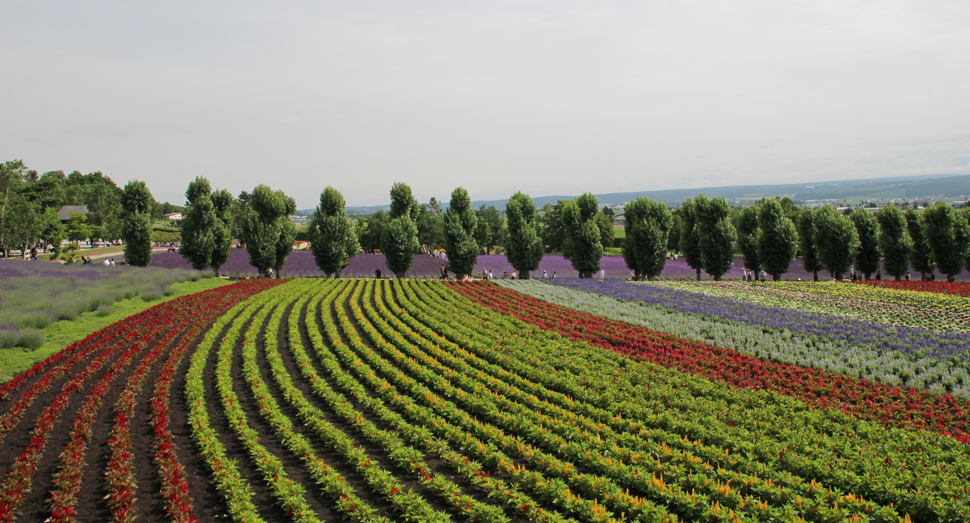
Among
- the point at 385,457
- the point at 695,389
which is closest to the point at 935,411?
the point at 695,389

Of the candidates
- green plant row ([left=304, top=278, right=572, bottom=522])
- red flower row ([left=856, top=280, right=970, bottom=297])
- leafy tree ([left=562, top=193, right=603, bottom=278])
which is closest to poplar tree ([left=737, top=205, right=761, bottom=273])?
red flower row ([left=856, top=280, right=970, bottom=297])

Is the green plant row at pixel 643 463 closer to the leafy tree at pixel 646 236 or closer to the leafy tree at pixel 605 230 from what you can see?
the leafy tree at pixel 646 236

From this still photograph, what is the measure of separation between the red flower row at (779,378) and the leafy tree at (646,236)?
978 inches

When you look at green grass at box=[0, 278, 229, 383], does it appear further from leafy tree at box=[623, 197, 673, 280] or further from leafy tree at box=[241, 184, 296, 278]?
leafy tree at box=[623, 197, 673, 280]

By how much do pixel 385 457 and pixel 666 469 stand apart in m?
6.25

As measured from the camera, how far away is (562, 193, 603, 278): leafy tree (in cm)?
4766

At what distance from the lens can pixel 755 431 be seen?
37.2 ft

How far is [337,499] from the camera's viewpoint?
9.19 meters

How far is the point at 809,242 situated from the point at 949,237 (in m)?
11.3

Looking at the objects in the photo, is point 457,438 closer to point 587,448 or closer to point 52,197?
point 587,448

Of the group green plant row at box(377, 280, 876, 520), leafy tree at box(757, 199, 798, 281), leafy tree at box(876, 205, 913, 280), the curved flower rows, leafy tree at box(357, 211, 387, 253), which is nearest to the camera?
green plant row at box(377, 280, 876, 520)

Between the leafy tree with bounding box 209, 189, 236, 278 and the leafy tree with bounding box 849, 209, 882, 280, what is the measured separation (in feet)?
215

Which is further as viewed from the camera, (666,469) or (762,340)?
(762,340)

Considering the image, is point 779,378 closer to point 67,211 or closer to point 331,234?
point 331,234
